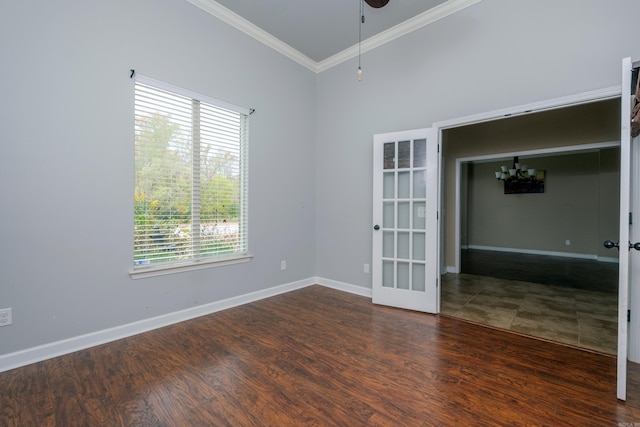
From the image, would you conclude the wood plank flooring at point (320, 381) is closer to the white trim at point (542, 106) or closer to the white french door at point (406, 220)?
the white french door at point (406, 220)

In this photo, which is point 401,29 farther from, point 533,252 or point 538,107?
point 533,252

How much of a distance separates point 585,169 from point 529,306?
6011mm

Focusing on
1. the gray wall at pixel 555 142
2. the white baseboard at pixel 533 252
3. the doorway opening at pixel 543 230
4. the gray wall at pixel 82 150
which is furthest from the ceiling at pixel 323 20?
the white baseboard at pixel 533 252

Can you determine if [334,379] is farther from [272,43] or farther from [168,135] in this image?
[272,43]

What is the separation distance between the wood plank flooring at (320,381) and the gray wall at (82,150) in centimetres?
41

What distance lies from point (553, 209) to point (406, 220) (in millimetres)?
6706

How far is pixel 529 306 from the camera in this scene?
11.3ft

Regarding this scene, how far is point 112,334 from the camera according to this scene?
2500 mm

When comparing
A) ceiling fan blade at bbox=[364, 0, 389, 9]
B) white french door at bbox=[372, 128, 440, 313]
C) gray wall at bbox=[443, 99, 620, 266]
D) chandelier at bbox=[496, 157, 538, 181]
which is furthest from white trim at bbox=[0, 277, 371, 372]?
chandelier at bbox=[496, 157, 538, 181]

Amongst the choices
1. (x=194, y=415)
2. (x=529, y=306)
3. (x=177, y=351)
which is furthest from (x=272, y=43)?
(x=529, y=306)

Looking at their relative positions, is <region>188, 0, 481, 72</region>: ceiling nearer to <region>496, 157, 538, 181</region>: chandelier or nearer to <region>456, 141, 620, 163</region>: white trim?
<region>456, 141, 620, 163</region>: white trim

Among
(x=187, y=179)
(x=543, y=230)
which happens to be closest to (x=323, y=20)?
(x=187, y=179)

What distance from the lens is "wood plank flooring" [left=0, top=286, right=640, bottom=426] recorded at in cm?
160

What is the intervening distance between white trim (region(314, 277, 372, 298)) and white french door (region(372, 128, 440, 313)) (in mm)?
332
